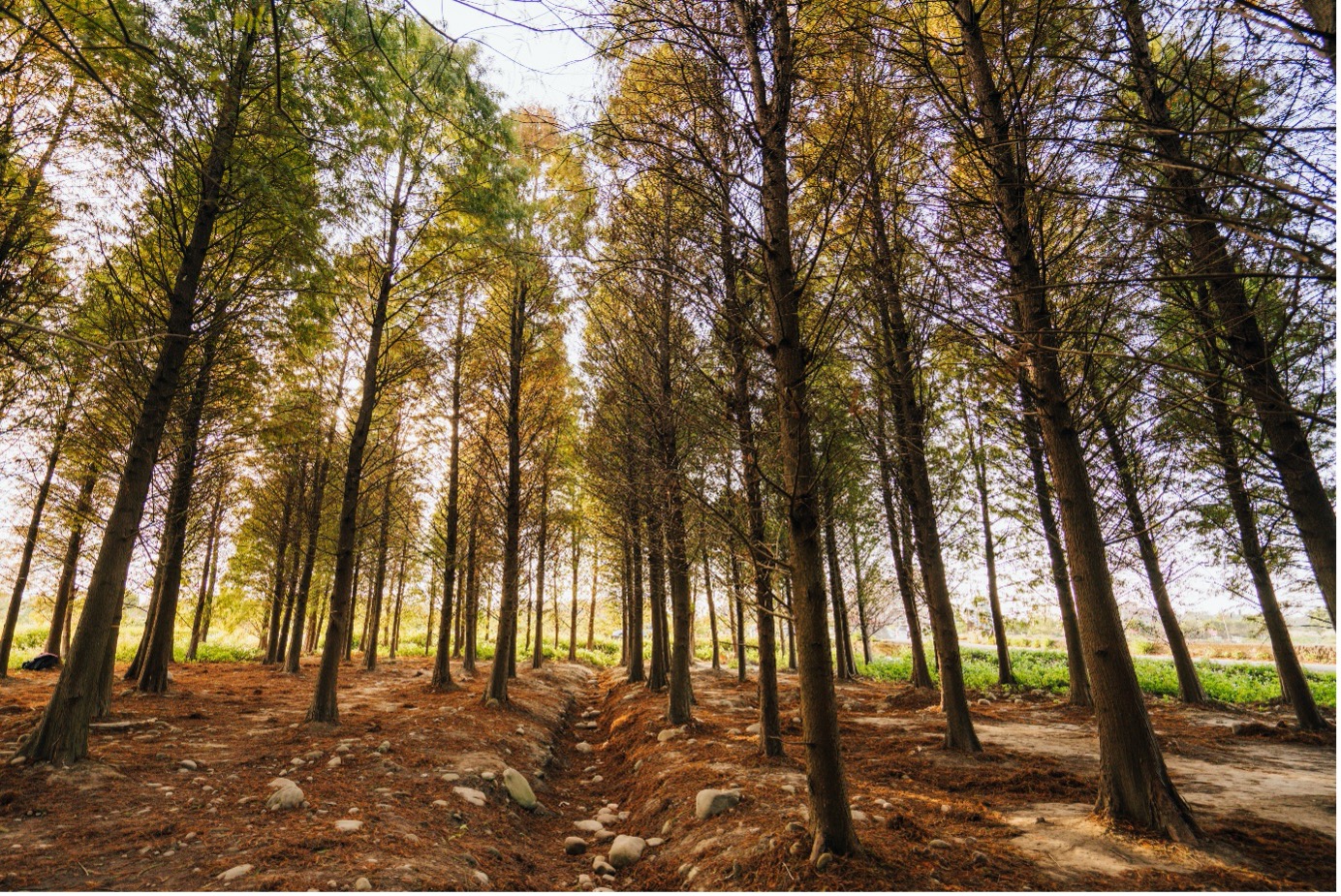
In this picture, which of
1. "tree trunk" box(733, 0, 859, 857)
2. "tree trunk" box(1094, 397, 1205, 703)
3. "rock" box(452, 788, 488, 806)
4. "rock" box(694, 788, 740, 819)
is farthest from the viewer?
"tree trunk" box(1094, 397, 1205, 703)

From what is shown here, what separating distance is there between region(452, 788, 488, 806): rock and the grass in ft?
39.9

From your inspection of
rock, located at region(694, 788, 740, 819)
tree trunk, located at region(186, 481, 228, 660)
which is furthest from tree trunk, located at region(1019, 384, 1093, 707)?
tree trunk, located at region(186, 481, 228, 660)

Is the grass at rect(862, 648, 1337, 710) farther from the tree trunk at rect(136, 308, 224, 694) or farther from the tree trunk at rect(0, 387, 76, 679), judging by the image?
the tree trunk at rect(0, 387, 76, 679)

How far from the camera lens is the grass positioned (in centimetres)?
1351

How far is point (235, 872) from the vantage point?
129 inches

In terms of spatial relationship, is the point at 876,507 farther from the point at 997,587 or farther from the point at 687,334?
the point at 687,334

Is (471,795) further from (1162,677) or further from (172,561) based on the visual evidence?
(1162,677)

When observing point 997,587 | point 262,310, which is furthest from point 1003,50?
point 997,587

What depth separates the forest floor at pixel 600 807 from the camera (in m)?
3.28

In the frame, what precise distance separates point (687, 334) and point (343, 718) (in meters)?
7.60

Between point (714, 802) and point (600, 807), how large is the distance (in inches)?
77.4

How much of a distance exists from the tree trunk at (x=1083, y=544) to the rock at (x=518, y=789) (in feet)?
15.8

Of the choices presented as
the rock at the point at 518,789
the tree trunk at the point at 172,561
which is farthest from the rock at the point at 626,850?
the tree trunk at the point at 172,561

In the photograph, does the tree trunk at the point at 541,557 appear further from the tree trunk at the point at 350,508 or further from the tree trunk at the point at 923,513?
the tree trunk at the point at 923,513
